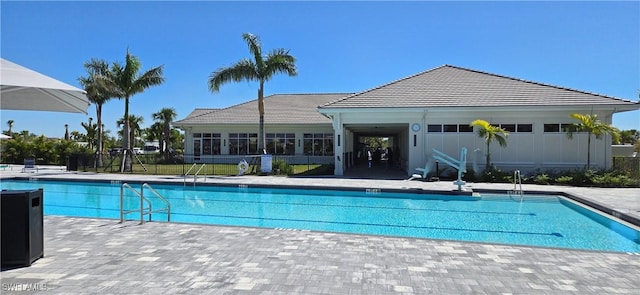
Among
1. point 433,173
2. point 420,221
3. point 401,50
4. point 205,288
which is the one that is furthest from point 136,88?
point 205,288

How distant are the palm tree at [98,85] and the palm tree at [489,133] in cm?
1815

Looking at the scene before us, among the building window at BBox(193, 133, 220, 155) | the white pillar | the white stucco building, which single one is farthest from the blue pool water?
the building window at BBox(193, 133, 220, 155)

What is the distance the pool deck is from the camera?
3777 millimetres

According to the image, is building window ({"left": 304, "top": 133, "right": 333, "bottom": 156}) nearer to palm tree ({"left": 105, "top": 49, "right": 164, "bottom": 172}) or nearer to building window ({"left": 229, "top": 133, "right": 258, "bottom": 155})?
building window ({"left": 229, "top": 133, "right": 258, "bottom": 155})

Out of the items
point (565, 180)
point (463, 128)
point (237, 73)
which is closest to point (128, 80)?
point (237, 73)

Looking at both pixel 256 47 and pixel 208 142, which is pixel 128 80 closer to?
pixel 256 47

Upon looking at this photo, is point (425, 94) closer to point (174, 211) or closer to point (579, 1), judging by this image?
point (579, 1)

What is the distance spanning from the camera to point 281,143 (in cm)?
2673

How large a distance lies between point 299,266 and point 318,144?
863 inches

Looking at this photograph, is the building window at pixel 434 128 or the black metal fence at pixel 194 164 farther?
the black metal fence at pixel 194 164

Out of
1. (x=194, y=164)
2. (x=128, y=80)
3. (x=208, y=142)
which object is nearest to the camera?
(x=194, y=164)

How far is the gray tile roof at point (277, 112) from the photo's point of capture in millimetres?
26031

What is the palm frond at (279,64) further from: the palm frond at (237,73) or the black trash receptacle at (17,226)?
the black trash receptacle at (17,226)

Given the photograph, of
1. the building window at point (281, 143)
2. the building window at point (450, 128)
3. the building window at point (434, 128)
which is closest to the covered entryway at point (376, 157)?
the building window at point (434, 128)
